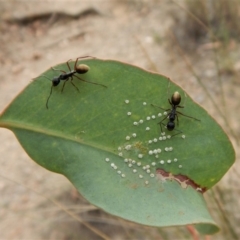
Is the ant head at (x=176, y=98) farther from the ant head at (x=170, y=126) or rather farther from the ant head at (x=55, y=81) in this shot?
the ant head at (x=55, y=81)

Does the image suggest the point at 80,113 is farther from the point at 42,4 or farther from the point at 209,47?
the point at 42,4

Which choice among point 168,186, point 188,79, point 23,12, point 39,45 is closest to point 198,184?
point 168,186

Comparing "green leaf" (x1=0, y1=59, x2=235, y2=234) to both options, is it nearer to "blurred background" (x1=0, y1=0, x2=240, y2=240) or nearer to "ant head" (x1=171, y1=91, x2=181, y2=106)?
"ant head" (x1=171, y1=91, x2=181, y2=106)

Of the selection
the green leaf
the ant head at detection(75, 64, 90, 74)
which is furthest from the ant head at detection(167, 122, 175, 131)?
the ant head at detection(75, 64, 90, 74)

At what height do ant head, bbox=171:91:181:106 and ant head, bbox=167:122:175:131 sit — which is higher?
ant head, bbox=171:91:181:106

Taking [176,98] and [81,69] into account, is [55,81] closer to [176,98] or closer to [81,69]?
[81,69]

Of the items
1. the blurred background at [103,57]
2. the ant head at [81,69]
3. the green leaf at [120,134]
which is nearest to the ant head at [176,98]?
the green leaf at [120,134]

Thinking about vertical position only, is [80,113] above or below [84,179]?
above

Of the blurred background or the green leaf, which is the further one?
the blurred background
